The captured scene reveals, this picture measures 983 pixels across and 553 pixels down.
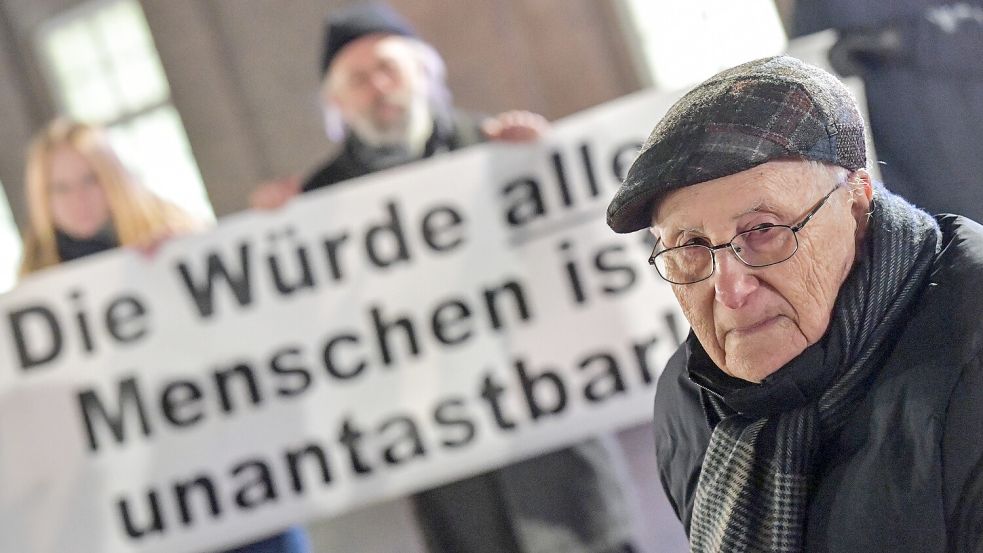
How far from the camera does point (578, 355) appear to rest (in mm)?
3068

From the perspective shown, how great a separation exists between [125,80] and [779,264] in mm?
7341

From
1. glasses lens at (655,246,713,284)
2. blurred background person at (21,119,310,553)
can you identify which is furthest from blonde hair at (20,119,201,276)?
glasses lens at (655,246,713,284)

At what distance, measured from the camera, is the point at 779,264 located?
1253 mm

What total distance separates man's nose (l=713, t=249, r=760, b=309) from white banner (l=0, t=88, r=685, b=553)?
1.77 m

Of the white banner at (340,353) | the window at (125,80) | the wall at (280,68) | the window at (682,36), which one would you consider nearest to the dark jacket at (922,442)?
the white banner at (340,353)

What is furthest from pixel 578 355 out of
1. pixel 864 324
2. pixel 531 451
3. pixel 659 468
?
pixel 864 324

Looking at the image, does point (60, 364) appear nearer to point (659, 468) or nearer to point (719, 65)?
point (659, 468)

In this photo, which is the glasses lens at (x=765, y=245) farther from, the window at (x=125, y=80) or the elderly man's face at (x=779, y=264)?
the window at (x=125, y=80)

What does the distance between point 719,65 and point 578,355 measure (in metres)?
3.44

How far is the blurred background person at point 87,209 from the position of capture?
3.24 m

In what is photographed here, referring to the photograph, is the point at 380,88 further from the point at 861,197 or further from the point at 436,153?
the point at 861,197

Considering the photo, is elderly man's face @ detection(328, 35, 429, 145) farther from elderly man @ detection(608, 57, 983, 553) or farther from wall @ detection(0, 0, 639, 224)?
wall @ detection(0, 0, 639, 224)

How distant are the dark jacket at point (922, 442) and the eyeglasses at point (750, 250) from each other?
156 mm

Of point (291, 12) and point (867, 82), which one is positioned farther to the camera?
point (291, 12)
